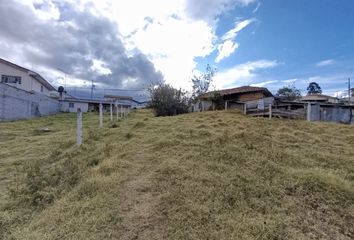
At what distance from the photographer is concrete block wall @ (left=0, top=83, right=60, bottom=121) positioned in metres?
17.7

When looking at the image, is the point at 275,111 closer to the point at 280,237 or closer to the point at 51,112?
the point at 280,237

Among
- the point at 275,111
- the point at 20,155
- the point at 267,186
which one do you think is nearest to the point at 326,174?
the point at 267,186

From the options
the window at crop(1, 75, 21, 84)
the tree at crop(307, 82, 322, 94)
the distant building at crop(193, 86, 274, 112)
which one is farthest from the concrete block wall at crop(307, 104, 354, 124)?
the tree at crop(307, 82, 322, 94)

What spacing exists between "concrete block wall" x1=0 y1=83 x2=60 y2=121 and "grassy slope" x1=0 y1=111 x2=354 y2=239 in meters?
14.1

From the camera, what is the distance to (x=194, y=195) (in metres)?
3.58

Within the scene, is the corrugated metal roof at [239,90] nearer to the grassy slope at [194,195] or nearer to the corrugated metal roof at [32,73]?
the corrugated metal roof at [32,73]

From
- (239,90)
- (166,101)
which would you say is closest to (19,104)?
(166,101)

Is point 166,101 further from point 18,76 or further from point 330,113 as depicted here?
point 18,76

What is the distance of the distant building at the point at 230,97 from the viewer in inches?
879

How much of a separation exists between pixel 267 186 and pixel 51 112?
90.9ft

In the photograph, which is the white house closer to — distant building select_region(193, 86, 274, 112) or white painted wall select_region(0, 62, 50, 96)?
white painted wall select_region(0, 62, 50, 96)

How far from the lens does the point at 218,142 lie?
598 cm

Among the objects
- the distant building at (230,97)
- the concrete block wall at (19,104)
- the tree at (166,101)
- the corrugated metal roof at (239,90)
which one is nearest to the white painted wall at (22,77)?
the concrete block wall at (19,104)

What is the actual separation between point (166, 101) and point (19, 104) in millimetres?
10732
